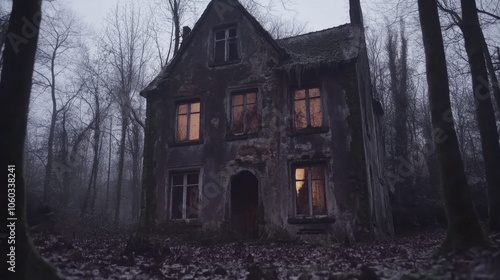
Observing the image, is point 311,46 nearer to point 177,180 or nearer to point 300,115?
point 300,115

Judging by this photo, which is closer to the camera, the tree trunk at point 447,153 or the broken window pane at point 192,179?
the tree trunk at point 447,153

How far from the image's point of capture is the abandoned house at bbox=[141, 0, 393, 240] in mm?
13641

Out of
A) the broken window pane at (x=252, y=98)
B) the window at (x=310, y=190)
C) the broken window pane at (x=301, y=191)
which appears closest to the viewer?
the window at (x=310, y=190)

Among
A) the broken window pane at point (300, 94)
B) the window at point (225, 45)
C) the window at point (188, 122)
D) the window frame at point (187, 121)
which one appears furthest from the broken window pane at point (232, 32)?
→ the broken window pane at point (300, 94)

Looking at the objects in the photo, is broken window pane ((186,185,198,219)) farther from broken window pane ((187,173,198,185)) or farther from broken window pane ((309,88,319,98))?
broken window pane ((309,88,319,98))

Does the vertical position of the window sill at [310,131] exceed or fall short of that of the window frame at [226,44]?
it falls short

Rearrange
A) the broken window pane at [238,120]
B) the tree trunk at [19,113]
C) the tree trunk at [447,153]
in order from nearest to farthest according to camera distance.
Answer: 1. the tree trunk at [19,113]
2. the tree trunk at [447,153]
3. the broken window pane at [238,120]

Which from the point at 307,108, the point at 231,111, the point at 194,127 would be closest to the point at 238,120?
the point at 231,111

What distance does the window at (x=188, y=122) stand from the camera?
634 inches

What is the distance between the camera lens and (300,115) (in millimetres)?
14914

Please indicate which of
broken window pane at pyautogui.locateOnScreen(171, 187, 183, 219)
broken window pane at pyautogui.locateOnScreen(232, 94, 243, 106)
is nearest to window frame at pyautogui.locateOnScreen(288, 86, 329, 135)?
broken window pane at pyautogui.locateOnScreen(232, 94, 243, 106)

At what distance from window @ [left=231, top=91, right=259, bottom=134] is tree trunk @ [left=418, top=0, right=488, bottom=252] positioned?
28.7 feet

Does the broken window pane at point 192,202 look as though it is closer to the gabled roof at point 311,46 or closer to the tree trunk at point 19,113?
the gabled roof at point 311,46

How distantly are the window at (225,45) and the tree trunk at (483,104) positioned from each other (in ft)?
29.1
